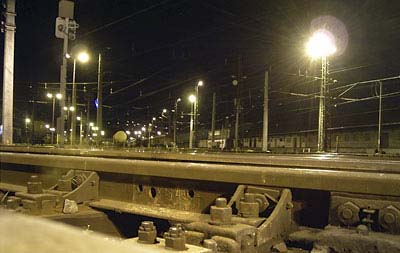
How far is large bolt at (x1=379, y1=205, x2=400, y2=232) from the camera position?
4.12 m

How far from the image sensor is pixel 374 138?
48.4 meters

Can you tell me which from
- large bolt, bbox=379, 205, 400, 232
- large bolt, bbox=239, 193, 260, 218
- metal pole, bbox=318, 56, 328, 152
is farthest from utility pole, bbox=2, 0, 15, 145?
large bolt, bbox=379, 205, 400, 232

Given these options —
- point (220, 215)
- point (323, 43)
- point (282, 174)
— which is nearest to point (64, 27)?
point (323, 43)

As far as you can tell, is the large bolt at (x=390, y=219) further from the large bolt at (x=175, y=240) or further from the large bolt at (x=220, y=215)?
the large bolt at (x=175, y=240)

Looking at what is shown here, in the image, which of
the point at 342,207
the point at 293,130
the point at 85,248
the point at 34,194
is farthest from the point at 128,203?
the point at 293,130

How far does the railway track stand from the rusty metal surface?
11 millimetres

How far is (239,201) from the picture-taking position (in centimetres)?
502

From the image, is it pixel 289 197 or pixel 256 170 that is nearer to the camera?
pixel 289 197

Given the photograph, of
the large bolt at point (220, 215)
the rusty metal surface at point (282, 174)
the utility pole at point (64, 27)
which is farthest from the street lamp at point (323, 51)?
the large bolt at point (220, 215)

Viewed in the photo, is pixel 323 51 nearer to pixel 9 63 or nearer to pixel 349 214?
pixel 9 63

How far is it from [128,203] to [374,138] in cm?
4700

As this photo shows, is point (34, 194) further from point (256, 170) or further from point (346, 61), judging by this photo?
point (346, 61)

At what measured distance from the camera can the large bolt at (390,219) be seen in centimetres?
412

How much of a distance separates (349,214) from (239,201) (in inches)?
50.2
